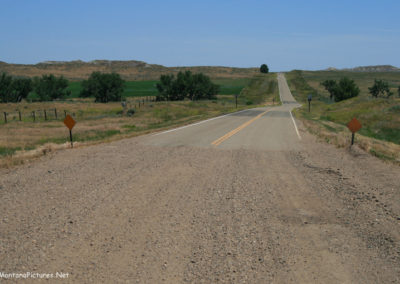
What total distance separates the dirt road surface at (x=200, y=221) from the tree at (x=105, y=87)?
69.7 meters

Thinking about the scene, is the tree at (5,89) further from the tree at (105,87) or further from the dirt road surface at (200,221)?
the dirt road surface at (200,221)

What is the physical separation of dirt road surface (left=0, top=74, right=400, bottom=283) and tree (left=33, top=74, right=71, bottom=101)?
77439 millimetres

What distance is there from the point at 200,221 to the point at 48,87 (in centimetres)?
8571

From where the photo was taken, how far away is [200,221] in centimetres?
642

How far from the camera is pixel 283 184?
9250 millimetres

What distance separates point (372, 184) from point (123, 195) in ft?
21.1

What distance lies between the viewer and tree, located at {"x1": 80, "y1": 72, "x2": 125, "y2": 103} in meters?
77.9

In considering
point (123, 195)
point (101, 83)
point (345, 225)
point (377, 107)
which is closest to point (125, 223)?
point (123, 195)

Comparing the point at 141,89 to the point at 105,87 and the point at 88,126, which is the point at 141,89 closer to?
the point at 105,87

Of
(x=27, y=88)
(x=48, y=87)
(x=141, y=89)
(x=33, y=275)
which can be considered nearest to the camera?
(x=33, y=275)

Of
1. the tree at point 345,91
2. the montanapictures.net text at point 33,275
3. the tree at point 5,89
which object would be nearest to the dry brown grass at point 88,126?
the montanapictures.net text at point 33,275

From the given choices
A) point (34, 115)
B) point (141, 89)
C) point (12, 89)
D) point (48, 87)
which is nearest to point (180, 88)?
point (48, 87)

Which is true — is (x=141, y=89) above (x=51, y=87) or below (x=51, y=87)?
below

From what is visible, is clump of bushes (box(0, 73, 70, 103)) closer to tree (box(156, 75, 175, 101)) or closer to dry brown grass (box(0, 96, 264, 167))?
dry brown grass (box(0, 96, 264, 167))
